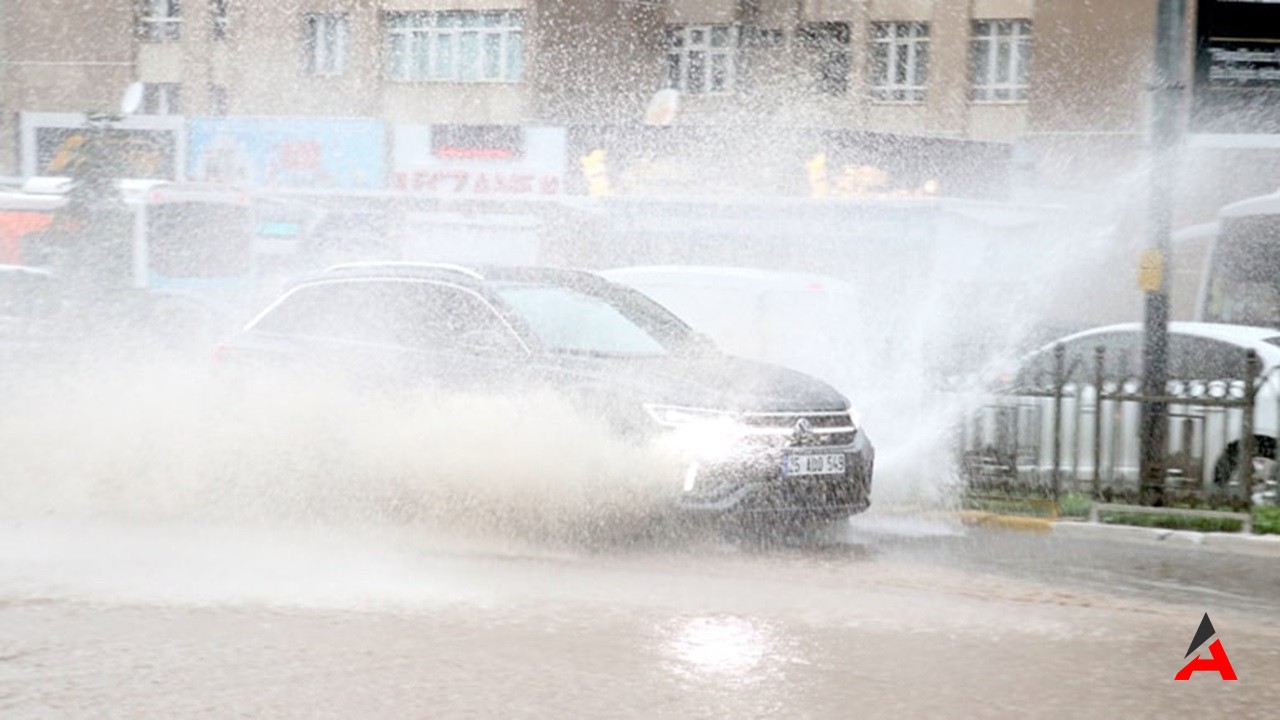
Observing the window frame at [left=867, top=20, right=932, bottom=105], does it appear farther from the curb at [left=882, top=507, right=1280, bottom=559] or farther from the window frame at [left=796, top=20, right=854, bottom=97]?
the curb at [left=882, top=507, right=1280, bottom=559]

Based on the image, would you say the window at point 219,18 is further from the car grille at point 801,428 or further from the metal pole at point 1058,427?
the car grille at point 801,428

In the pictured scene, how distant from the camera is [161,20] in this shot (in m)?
49.0

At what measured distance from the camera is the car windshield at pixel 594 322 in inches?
431

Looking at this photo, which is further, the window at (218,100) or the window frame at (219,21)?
the window frame at (219,21)

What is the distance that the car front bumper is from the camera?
9961 mm

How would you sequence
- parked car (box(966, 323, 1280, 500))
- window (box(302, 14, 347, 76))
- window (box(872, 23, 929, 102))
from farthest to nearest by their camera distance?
window (box(302, 14, 347, 76)) → window (box(872, 23, 929, 102)) → parked car (box(966, 323, 1280, 500))

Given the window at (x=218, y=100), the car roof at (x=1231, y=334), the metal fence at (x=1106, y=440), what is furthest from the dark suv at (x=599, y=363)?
the window at (x=218, y=100)

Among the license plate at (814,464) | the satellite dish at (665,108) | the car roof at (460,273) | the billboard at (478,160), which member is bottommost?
the license plate at (814,464)

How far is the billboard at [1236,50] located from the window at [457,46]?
23.3 metres

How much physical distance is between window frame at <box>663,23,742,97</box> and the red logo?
128 feet

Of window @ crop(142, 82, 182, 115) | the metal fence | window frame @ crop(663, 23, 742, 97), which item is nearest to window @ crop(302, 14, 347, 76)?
window @ crop(142, 82, 182, 115)

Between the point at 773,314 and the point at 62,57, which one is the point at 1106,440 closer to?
the point at 773,314

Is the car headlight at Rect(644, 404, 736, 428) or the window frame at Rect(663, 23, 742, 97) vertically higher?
the window frame at Rect(663, 23, 742, 97)

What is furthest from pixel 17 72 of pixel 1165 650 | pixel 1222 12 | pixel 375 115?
pixel 1165 650
